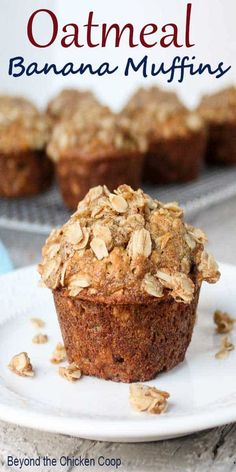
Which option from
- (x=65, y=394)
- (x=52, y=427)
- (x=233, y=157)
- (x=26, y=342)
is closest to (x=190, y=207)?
(x=233, y=157)

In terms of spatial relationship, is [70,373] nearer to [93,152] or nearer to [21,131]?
[93,152]

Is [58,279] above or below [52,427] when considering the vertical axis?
above

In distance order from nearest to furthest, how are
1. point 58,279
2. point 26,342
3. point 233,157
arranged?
point 58,279 → point 26,342 → point 233,157

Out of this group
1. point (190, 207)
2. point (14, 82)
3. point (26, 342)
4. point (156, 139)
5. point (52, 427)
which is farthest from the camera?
point (14, 82)

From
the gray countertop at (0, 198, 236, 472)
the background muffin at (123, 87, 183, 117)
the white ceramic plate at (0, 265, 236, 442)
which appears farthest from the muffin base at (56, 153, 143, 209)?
the gray countertop at (0, 198, 236, 472)

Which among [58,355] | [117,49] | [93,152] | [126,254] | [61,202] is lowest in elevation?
[61,202]

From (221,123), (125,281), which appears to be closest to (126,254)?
(125,281)

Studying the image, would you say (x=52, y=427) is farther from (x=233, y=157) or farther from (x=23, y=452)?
(x=233, y=157)
